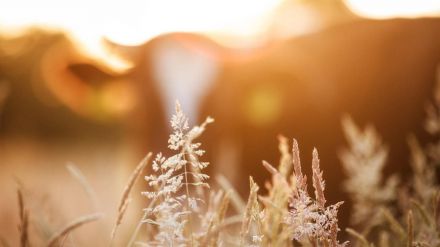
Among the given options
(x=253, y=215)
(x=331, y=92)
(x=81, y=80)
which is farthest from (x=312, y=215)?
(x=81, y=80)

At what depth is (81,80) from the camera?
10.1 metres

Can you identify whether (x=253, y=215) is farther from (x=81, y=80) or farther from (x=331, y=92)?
(x=81, y=80)


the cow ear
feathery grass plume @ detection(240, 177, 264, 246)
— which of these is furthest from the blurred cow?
feathery grass plume @ detection(240, 177, 264, 246)

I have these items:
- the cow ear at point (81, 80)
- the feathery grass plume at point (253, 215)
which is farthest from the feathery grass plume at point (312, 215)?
the cow ear at point (81, 80)

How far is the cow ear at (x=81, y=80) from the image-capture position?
10.0 m

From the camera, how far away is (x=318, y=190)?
1.03m

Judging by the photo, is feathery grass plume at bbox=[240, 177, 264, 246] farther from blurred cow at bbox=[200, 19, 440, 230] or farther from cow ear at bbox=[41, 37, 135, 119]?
cow ear at bbox=[41, 37, 135, 119]

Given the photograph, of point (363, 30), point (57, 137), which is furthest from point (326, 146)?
point (57, 137)

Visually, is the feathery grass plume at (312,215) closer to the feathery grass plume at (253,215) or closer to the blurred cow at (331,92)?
the feathery grass plume at (253,215)

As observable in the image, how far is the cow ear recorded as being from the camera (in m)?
10.0

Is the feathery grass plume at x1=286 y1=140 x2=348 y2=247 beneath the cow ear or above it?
above

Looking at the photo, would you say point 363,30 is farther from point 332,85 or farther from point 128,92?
point 128,92

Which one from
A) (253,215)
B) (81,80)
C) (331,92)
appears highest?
(253,215)

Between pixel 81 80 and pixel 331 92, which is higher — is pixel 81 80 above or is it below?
below
